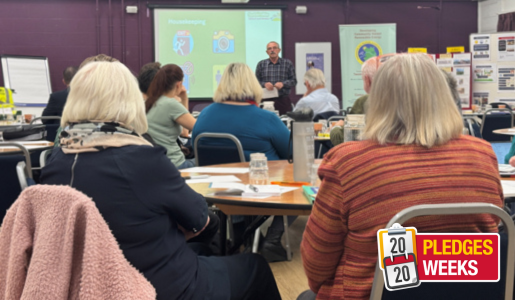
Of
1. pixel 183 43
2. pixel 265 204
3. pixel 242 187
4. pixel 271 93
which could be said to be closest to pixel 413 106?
pixel 265 204

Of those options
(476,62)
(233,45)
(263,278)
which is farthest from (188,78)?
(263,278)

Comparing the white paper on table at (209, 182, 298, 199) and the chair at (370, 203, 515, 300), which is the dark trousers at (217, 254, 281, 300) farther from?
the chair at (370, 203, 515, 300)

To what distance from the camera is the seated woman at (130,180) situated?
151cm

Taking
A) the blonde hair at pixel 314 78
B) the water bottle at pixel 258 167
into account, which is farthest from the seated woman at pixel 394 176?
the blonde hair at pixel 314 78

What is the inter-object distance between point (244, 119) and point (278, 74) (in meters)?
5.21

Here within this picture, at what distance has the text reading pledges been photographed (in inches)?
46.1

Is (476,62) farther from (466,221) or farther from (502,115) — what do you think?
(466,221)

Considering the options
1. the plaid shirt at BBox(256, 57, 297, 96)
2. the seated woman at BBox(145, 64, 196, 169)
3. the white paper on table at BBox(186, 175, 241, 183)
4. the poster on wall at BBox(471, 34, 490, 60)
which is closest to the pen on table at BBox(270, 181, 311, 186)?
the white paper on table at BBox(186, 175, 241, 183)

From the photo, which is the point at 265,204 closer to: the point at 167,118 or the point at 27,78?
the point at 167,118

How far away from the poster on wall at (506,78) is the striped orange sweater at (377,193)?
9444mm

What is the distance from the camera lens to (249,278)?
1858mm

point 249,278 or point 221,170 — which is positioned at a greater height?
point 221,170

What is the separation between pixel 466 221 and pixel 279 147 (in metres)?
2.11

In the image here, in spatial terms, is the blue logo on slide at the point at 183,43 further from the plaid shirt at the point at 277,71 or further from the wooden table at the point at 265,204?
the wooden table at the point at 265,204
